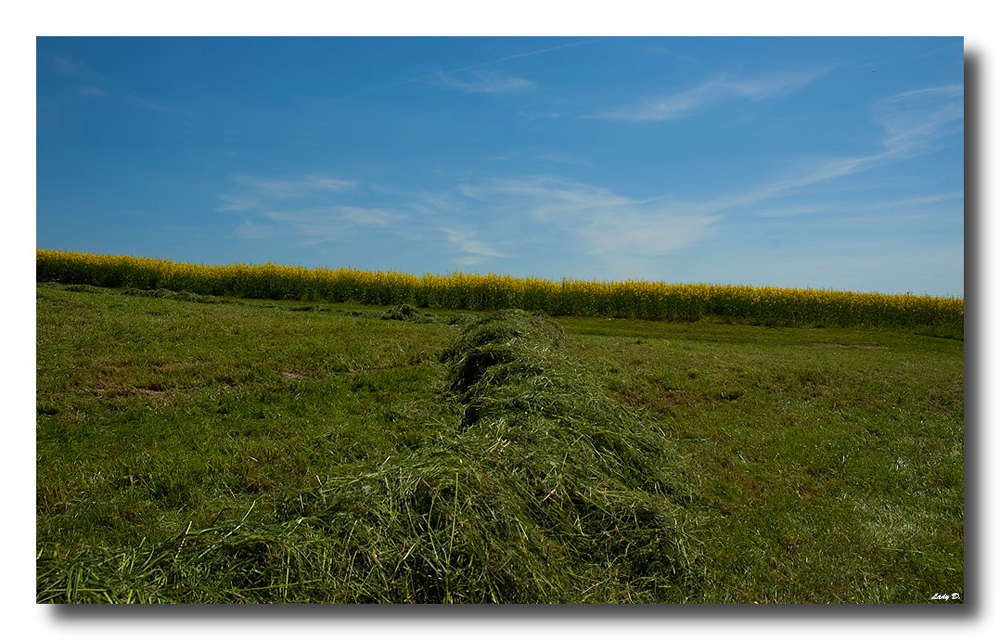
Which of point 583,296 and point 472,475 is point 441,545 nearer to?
point 472,475

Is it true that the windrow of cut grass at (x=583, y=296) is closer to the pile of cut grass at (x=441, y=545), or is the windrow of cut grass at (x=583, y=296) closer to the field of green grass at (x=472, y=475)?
the field of green grass at (x=472, y=475)

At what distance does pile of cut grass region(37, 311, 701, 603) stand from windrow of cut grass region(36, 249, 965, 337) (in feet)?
55.6

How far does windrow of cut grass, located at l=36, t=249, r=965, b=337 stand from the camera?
20.8m

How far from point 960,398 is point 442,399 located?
592cm

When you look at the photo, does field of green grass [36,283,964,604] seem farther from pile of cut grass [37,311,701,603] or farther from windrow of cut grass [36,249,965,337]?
windrow of cut grass [36,249,965,337]

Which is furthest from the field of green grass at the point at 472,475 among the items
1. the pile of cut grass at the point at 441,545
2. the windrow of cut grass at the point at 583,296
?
the windrow of cut grass at the point at 583,296

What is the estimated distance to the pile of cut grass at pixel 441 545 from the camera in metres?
2.47

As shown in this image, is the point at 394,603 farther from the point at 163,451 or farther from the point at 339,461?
the point at 163,451

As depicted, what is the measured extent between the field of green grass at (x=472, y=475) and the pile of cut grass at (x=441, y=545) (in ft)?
0.04

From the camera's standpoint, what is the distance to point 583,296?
2098 cm

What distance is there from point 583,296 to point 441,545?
61.7 ft

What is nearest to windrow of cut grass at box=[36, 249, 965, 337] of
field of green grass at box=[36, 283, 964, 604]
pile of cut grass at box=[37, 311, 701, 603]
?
field of green grass at box=[36, 283, 964, 604]

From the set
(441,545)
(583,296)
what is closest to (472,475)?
(441,545)
